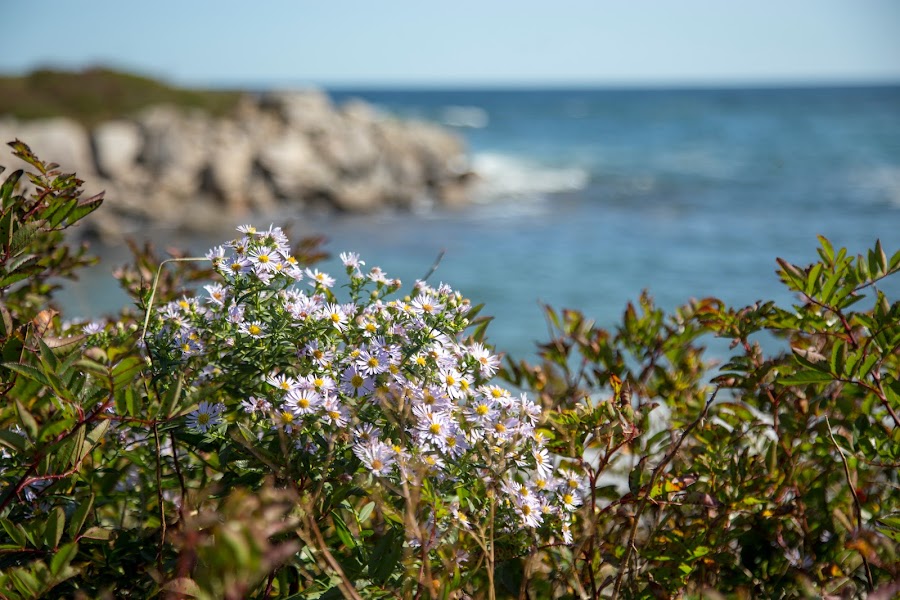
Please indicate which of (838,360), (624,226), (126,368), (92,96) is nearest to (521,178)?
(624,226)

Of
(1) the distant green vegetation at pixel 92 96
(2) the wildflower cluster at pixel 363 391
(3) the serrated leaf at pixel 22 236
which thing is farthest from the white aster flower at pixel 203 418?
(1) the distant green vegetation at pixel 92 96

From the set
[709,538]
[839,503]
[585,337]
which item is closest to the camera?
[709,538]

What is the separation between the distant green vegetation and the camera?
2253cm

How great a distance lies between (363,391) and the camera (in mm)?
1377

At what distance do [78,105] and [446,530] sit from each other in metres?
25.8

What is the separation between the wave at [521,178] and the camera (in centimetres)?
2006

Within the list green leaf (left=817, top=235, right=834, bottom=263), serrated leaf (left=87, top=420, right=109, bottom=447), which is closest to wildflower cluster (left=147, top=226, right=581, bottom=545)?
serrated leaf (left=87, top=420, right=109, bottom=447)

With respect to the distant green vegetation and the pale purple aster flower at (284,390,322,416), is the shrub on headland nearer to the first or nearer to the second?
the pale purple aster flower at (284,390,322,416)

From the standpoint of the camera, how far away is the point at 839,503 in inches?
71.2

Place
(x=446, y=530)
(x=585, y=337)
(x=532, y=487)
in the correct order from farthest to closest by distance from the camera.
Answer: (x=585, y=337)
(x=532, y=487)
(x=446, y=530)

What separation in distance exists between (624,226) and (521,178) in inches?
290

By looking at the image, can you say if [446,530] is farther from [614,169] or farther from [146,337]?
[614,169]

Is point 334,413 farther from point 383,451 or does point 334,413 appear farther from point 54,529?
point 54,529

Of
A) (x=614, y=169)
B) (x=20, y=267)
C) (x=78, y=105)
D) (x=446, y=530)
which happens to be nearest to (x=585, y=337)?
(x=446, y=530)
